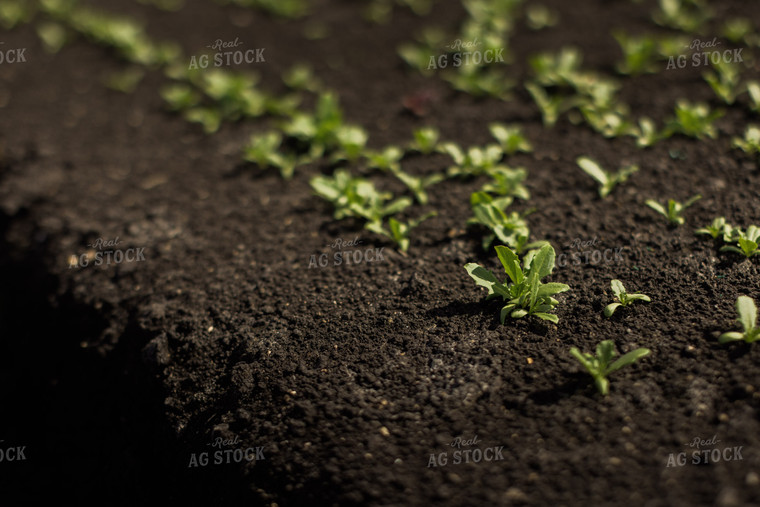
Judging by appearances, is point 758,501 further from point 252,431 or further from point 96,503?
point 96,503

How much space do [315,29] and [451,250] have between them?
3560mm

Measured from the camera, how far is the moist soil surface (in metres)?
1.86

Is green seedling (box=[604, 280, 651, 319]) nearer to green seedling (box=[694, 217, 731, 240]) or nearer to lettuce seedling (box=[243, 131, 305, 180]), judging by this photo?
green seedling (box=[694, 217, 731, 240])

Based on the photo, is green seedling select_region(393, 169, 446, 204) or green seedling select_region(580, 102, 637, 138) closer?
green seedling select_region(393, 169, 446, 204)

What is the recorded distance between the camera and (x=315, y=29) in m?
5.47

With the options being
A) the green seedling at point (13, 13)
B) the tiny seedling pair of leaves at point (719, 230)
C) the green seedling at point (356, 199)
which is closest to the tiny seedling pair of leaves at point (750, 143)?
the tiny seedling pair of leaves at point (719, 230)

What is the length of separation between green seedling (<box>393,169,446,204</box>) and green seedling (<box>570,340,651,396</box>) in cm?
141

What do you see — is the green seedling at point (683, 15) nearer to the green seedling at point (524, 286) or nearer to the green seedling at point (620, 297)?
the green seedling at point (620, 297)

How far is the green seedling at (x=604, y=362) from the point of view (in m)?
1.93

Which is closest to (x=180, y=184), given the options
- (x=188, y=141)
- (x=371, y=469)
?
(x=188, y=141)

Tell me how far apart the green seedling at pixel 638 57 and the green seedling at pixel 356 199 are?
6.94 ft

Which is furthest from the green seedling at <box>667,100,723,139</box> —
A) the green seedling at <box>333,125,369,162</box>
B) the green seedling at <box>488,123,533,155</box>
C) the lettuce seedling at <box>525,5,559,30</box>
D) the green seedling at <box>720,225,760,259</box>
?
the lettuce seedling at <box>525,5,559,30</box>

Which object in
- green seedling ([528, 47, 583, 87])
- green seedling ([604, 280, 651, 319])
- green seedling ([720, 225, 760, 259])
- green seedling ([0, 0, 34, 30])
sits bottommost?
green seedling ([604, 280, 651, 319])

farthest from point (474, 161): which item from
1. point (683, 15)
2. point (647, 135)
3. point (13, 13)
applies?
point (13, 13)
